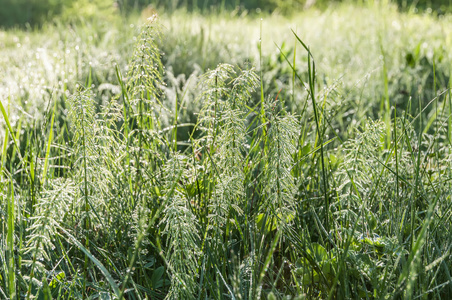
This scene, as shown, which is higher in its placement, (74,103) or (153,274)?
(74,103)

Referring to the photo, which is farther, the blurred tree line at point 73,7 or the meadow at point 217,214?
the blurred tree line at point 73,7

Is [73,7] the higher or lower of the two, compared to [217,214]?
higher

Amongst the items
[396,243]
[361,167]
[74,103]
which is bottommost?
[396,243]

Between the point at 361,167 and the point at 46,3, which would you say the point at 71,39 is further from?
the point at 46,3

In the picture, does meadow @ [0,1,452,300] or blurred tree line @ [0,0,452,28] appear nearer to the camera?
meadow @ [0,1,452,300]

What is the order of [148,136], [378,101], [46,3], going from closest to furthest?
[148,136]
[378,101]
[46,3]

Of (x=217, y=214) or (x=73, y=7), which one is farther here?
(x=73, y=7)

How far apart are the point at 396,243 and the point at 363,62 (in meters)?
2.86

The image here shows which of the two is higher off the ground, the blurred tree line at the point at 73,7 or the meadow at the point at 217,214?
the blurred tree line at the point at 73,7

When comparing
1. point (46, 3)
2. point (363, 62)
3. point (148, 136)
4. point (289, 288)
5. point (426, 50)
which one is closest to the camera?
point (289, 288)

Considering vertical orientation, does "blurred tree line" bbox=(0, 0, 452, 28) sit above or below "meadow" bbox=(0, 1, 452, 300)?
above

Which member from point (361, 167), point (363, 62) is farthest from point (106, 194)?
point (363, 62)

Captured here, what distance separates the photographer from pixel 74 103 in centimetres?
123

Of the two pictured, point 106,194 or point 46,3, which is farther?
point 46,3
